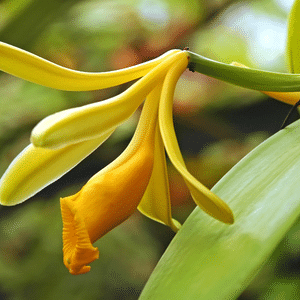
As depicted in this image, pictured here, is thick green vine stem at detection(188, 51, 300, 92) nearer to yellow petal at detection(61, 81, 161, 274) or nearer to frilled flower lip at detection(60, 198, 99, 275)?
yellow petal at detection(61, 81, 161, 274)

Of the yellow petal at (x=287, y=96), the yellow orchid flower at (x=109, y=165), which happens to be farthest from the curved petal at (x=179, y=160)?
the yellow petal at (x=287, y=96)

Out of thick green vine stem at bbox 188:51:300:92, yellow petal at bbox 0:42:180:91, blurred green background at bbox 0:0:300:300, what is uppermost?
yellow petal at bbox 0:42:180:91

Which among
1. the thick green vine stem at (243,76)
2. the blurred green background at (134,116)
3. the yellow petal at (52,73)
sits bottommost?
the blurred green background at (134,116)

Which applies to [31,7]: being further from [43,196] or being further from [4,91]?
[43,196]

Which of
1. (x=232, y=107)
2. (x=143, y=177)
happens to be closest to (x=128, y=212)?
(x=143, y=177)

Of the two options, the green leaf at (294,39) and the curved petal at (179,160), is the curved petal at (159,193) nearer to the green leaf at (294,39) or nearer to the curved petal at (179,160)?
the curved petal at (179,160)

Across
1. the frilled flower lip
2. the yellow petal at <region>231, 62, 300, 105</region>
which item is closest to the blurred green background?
the yellow petal at <region>231, 62, 300, 105</region>

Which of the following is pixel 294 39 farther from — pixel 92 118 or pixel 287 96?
pixel 92 118
